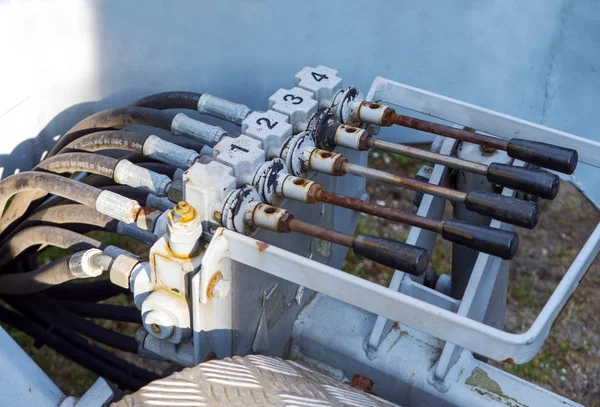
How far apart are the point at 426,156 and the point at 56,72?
758mm

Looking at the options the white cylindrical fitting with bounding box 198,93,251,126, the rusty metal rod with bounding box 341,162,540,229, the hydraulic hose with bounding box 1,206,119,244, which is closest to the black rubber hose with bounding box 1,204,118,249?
the hydraulic hose with bounding box 1,206,119,244

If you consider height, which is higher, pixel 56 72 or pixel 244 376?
pixel 56 72

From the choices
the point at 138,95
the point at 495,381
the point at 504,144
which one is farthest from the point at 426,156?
the point at 138,95

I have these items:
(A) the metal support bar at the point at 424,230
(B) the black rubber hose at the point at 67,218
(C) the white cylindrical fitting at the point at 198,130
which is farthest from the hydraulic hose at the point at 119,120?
(A) the metal support bar at the point at 424,230

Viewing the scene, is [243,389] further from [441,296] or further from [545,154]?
[545,154]

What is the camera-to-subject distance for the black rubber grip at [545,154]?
0.87 metres

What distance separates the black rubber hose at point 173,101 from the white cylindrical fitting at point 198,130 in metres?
0.08

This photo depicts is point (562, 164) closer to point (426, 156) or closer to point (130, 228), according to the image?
point (426, 156)

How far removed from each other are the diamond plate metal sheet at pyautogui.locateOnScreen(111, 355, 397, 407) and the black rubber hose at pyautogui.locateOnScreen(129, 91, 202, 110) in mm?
461

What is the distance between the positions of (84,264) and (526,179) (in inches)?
23.5

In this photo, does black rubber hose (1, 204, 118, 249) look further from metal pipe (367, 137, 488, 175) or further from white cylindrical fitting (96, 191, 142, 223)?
metal pipe (367, 137, 488, 175)

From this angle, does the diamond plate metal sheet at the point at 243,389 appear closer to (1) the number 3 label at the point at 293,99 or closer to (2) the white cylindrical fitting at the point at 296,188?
(2) the white cylindrical fitting at the point at 296,188

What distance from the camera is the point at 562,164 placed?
34.2 inches

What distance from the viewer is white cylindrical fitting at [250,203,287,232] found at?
83 cm
